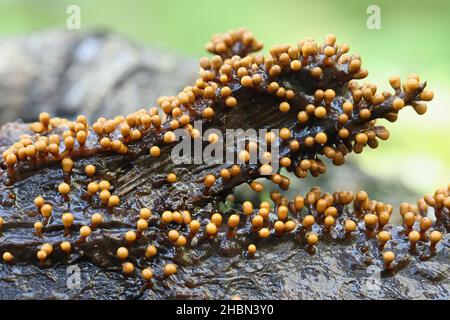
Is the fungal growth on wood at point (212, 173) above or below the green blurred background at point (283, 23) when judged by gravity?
below

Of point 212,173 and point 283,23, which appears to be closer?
point 212,173

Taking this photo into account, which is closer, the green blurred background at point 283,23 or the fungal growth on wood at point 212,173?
the fungal growth on wood at point 212,173

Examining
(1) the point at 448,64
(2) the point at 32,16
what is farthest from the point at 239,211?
(2) the point at 32,16

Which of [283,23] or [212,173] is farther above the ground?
[283,23]

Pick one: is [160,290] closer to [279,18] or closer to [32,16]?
[279,18]

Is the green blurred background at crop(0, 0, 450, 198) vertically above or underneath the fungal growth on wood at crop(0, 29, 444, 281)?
above
